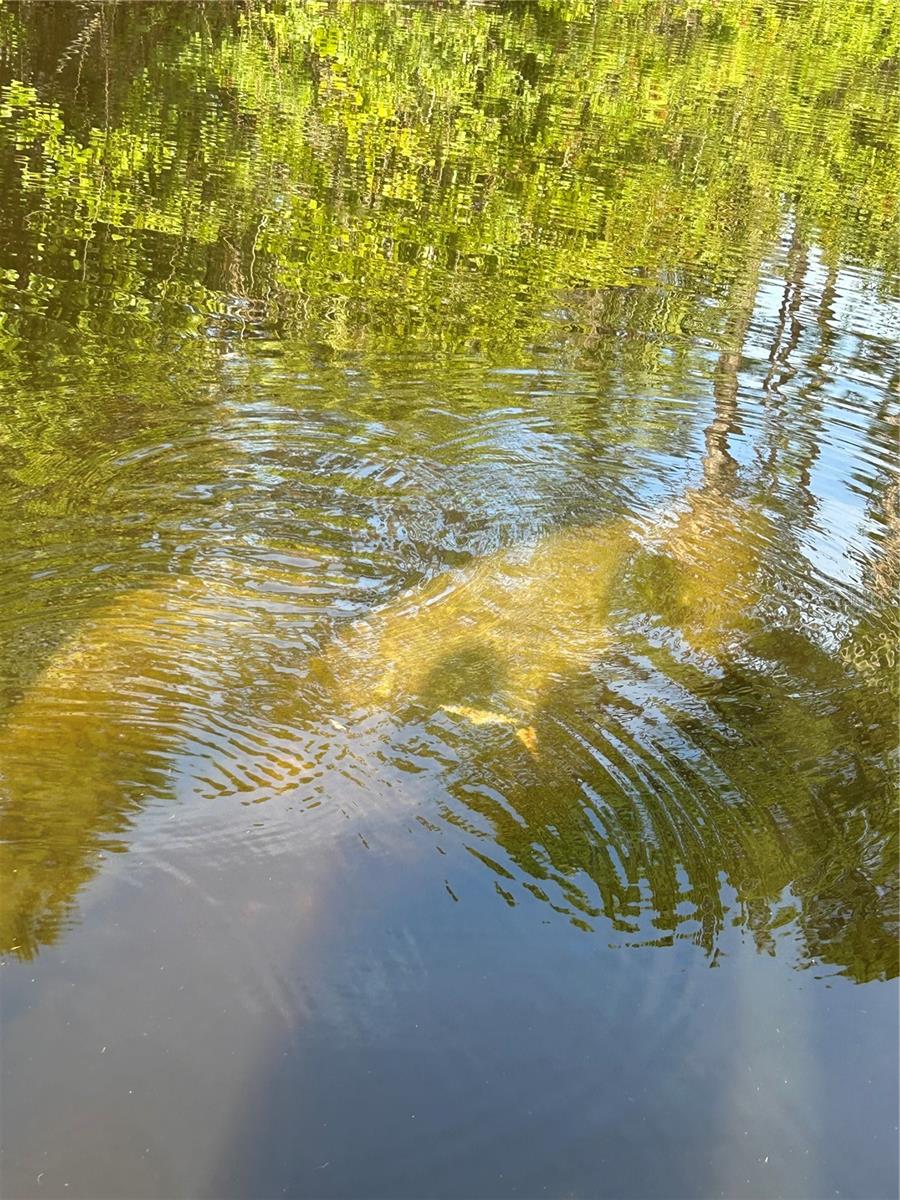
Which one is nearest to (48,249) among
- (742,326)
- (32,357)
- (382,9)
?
(32,357)

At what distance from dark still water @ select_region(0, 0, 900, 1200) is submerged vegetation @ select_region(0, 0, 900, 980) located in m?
0.03

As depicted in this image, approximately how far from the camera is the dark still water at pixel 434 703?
2.82 metres

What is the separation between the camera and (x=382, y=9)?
65.2ft

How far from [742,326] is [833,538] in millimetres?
3198

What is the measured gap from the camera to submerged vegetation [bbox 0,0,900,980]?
3.71 m

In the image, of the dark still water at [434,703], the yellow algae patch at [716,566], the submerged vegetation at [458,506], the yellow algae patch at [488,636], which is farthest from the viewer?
the yellow algae patch at [716,566]

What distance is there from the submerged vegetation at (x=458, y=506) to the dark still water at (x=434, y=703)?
27mm

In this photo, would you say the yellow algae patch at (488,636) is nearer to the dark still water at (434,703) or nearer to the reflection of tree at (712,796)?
the dark still water at (434,703)

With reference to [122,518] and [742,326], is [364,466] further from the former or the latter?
[742,326]

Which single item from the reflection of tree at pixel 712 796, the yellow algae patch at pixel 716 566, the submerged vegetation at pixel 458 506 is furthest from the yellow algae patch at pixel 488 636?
the yellow algae patch at pixel 716 566

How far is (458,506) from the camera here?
557 centimetres

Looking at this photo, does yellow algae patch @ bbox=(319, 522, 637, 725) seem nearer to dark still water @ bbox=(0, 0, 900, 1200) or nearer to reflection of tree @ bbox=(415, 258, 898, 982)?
dark still water @ bbox=(0, 0, 900, 1200)

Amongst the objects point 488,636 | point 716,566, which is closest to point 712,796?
point 488,636

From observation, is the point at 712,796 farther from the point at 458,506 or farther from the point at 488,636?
the point at 458,506
